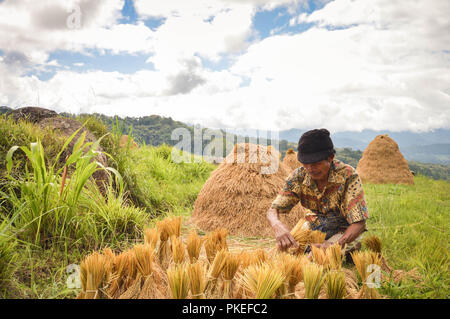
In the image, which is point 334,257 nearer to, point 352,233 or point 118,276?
point 352,233

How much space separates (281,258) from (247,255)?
0.23 metres

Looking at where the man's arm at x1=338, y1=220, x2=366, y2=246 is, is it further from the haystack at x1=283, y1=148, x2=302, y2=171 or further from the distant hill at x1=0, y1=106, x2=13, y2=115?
the haystack at x1=283, y1=148, x2=302, y2=171

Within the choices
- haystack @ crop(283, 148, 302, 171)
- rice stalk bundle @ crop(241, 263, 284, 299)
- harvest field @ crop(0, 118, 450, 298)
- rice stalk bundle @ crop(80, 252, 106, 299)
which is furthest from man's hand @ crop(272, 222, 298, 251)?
haystack @ crop(283, 148, 302, 171)

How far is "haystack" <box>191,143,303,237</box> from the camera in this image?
4305 millimetres

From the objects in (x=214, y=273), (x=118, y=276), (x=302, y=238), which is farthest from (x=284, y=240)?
(x=118, y=276)

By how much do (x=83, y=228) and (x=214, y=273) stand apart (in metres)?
1.73

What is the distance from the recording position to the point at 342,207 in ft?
9.11

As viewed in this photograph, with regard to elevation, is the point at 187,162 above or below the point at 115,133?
below

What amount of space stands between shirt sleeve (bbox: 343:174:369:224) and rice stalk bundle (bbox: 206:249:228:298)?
4.35ft

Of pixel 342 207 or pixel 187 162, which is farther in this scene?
pixel 187 162
